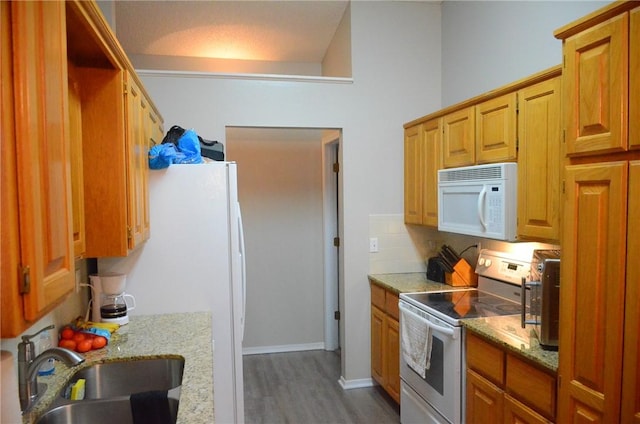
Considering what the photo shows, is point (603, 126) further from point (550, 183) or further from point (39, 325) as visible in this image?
point (39, 325)

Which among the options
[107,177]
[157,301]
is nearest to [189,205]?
[157,301]

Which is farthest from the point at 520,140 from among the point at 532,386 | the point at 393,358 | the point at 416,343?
the point at 393,358

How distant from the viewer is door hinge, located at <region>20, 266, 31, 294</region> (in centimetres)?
77

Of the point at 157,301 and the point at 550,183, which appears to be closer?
the point at 550,183

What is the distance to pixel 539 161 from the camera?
211 centimetres

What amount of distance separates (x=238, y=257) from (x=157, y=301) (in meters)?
0.52

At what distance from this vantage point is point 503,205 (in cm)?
227

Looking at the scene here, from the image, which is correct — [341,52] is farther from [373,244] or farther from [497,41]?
[373,244]

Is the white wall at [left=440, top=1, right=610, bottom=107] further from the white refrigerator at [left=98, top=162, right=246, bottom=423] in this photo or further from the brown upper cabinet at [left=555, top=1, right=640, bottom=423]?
the white refrigerator at [left=98, top=162, right=246, bottom=423]

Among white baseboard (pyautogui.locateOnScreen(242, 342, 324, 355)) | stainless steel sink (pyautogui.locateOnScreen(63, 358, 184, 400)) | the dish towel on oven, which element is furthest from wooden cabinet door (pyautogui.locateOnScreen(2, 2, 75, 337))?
white baseboard (pyautogui.locateOnScreen(242, 342, 324, 355))

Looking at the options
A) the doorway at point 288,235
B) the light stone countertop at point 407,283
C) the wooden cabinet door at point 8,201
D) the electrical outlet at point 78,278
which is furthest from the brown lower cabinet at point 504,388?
the doorway at point 288,235

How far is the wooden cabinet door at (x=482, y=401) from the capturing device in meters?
1.97

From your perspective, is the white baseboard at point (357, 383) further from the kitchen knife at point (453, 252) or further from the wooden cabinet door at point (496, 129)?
the wooden cabinet door at point (496, 129)

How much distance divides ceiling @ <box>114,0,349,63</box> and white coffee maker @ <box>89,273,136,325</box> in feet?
7.22
